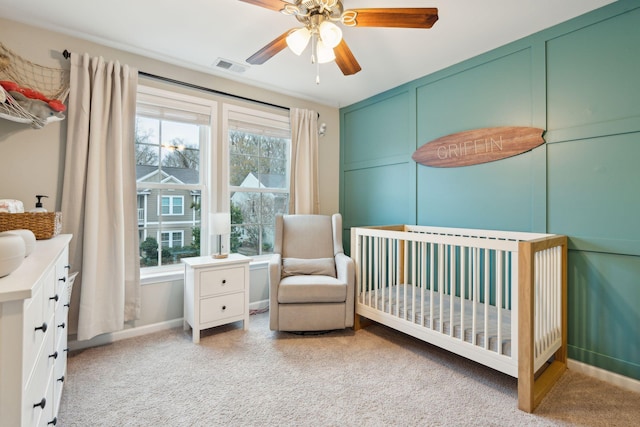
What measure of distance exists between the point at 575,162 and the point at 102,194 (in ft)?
11.3

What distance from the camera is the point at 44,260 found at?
1.11 m

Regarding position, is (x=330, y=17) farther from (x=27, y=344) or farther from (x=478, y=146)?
(x=27, y=344)

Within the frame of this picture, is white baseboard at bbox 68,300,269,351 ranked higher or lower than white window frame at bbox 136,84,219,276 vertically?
lower

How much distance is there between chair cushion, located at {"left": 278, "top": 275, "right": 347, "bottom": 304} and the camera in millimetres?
2514

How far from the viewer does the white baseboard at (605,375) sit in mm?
1871

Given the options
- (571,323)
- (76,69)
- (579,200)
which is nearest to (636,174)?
(579,200)

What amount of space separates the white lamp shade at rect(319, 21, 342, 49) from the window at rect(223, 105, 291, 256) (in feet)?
5.60

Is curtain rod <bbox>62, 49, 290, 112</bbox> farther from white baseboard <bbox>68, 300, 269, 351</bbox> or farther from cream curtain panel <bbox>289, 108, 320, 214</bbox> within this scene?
white baseboard <bbox>68, 300, 269, 351</bbox>

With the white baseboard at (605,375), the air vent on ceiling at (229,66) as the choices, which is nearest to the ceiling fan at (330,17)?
the air vent on ceiling at (229,66)

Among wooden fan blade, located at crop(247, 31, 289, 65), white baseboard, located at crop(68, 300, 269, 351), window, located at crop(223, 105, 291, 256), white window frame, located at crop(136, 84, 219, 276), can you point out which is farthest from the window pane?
wooden fan blade, located at crop(247, 31, 289, 65)

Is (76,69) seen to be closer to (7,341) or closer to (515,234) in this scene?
(7,341)

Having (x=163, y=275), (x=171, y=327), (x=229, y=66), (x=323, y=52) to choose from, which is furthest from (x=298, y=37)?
(x=171, y=327)

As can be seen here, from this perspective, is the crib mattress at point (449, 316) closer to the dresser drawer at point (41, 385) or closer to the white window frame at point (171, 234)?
the white window frame at point (171, 234)

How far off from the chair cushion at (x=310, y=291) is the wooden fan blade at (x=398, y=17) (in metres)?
1.87
